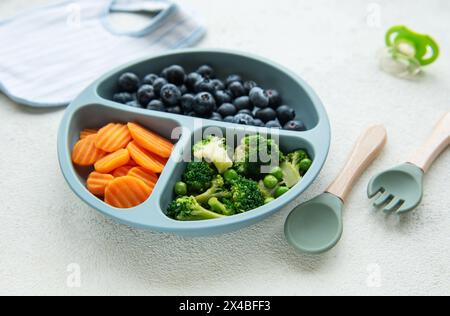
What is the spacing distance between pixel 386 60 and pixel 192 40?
0.69 metres

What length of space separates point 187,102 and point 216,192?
0.33 meters

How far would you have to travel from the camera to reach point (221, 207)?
4.19 feet

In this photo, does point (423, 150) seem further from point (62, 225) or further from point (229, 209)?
point (62, 225)

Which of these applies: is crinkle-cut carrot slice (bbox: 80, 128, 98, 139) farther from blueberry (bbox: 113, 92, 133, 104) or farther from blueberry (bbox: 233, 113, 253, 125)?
blueberry (bbox: 233, 113, 253, 125)

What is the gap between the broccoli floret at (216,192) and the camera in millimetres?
1311

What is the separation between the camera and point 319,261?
1256 mm

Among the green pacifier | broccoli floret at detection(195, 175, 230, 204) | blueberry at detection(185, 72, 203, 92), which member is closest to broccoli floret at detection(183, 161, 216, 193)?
broccoli floret at detection(195, 175, 230, 204)

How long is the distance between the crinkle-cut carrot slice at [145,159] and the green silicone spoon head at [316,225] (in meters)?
0.36

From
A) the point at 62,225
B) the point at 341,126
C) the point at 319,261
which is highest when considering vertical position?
the point at 341,126

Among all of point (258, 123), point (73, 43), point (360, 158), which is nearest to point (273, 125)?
point (258, 123)

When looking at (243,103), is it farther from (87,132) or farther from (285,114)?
(87,132)

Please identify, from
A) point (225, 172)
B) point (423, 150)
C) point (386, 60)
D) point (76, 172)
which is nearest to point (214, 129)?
point (225, 172)

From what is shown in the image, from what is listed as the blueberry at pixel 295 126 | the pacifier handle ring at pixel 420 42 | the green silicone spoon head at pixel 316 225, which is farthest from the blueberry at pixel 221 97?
the pacifier handle ring at pixel 420 42
